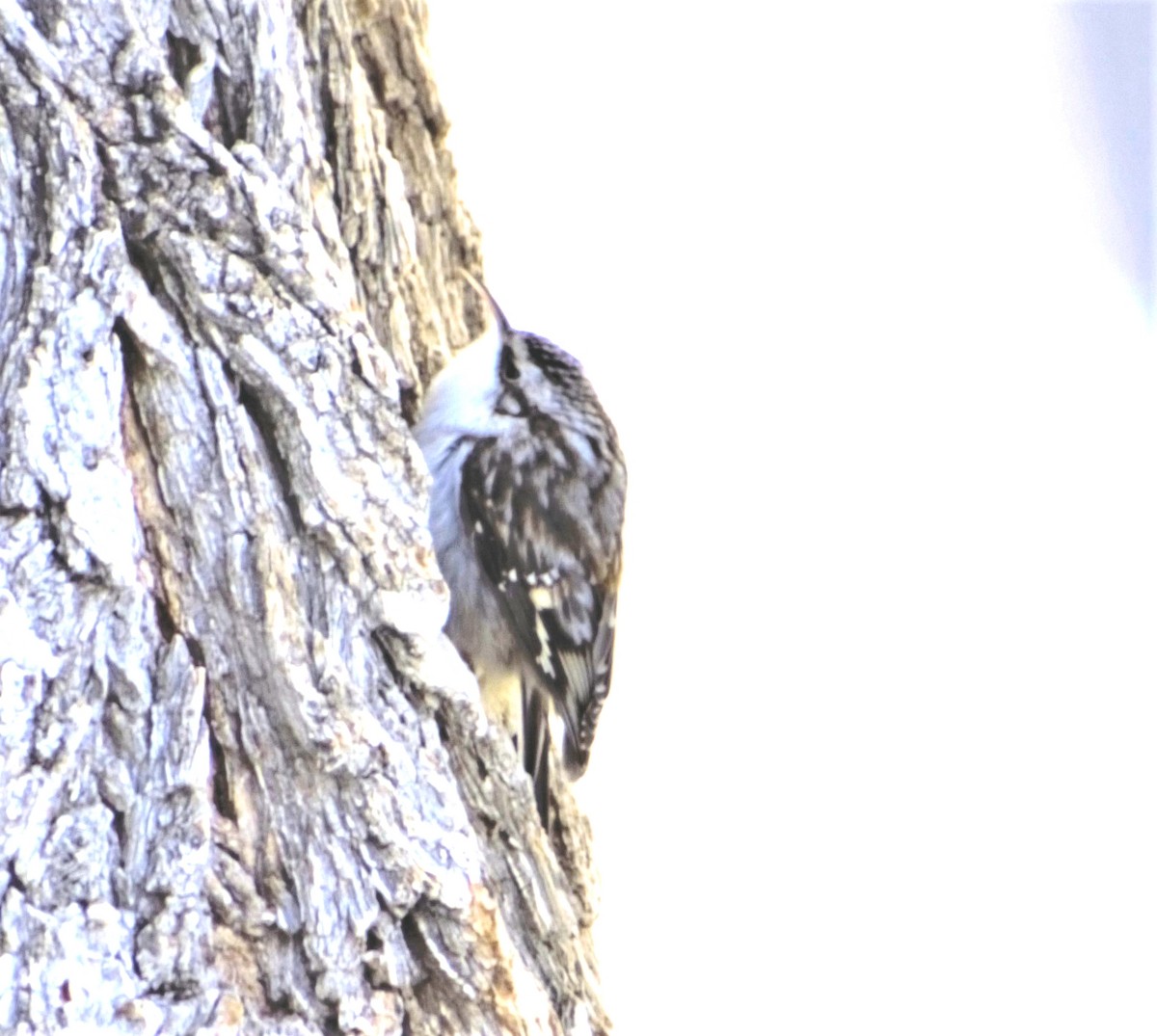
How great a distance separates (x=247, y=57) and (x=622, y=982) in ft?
6.92

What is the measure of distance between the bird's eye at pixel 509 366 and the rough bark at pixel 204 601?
68 centimetres

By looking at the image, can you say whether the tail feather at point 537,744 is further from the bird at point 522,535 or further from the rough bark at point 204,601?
the rough bark at point 204,601

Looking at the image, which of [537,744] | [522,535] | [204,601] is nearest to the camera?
[204,601]

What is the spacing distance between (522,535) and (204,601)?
3.10ft

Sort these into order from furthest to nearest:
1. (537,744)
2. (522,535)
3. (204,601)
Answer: (522,535), (537,744), (204,601)

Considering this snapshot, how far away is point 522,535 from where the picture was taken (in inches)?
101

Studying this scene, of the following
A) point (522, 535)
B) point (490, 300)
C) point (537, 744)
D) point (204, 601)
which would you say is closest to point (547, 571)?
point (522, 535)

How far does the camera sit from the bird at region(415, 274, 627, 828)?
249 cm

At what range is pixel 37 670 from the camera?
1557 millimetres

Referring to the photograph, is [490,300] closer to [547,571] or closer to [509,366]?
[509,366]

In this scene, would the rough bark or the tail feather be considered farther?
the tail feather

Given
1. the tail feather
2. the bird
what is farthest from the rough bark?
the bird

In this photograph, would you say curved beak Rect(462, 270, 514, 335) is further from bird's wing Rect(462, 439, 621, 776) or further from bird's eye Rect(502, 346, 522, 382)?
bird's wing Rect(462, 439, 621, 776)

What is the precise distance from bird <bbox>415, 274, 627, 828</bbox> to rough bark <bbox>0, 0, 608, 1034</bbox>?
64cm
